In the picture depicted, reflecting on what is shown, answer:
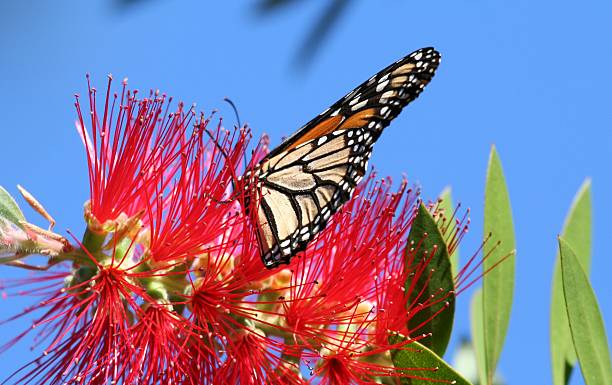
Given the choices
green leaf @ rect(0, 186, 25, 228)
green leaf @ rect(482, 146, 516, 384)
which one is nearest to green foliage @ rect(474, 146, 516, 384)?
green leaf @ rect(482, 146, 516, 384)

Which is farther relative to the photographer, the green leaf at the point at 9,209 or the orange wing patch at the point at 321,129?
the orange wing patch at the point at 321,129

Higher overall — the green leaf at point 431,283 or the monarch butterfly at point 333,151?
the monarch butterfly at point 333,151

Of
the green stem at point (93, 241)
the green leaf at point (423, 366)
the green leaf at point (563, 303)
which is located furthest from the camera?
the green leaf at point (563, 303)

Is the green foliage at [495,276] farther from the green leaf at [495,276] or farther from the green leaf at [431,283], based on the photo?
the green leaf at [431,283]

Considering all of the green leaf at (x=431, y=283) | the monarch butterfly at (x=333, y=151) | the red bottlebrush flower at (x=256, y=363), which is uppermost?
the monarch butterfly at (x=333, y=151)

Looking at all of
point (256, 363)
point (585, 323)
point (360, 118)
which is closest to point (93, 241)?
point (256, 363)

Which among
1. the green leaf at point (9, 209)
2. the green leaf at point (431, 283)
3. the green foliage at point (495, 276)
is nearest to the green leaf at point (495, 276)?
the green foliage at point (495, 276)

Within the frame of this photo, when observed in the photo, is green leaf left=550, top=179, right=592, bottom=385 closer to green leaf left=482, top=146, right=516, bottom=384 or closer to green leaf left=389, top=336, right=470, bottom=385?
green leaf left=482, top=146, right=516, bottom=384

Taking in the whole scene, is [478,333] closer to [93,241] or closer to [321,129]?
[321,129]
